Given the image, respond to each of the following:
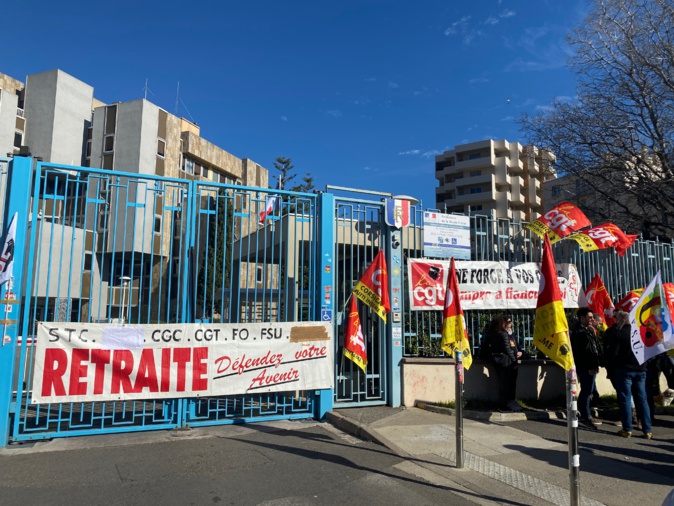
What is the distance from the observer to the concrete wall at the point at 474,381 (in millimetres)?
8906

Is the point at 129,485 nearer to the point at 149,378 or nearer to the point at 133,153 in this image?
the point at 149,378

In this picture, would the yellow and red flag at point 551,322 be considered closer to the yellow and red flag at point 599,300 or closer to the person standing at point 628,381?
the person standing at point 628,381

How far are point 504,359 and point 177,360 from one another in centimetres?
→ 536

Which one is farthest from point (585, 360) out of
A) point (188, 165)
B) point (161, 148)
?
point (188, 165)

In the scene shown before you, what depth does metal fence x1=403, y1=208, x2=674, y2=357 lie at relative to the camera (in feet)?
30.7

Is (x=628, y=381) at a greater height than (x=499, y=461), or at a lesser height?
greater

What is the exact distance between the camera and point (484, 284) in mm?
9797

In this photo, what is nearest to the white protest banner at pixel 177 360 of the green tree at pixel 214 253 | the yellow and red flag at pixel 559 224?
the green tree at pixel 214 253

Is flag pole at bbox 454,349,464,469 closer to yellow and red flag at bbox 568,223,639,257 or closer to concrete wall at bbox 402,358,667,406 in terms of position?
concrete wall at bbox 402,358,667,406

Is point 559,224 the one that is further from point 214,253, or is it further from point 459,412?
point 214,253

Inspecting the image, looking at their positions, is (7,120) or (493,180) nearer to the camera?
(7,120)

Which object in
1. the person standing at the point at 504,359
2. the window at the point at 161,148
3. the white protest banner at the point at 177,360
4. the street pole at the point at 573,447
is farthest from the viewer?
the window at the point at 161,148

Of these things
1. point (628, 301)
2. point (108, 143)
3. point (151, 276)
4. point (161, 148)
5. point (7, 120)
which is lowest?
point (628, 301)

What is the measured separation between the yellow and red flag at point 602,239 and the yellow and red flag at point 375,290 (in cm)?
454
